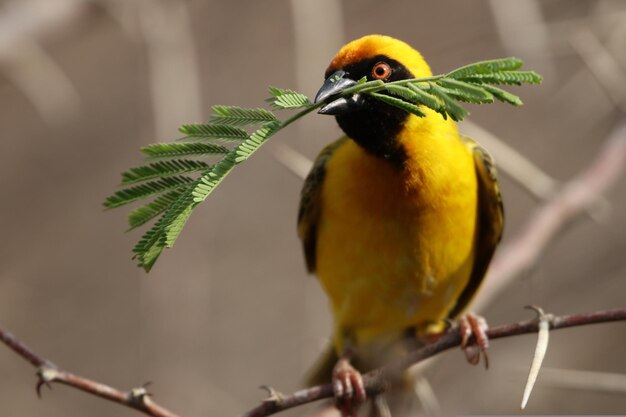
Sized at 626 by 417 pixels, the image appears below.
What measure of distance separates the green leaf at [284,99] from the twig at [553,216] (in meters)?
2.18

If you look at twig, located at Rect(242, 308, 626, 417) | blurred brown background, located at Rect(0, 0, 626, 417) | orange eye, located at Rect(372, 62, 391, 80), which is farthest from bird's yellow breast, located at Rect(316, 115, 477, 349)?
blurred brown background, located at Rect(0, 0, 626, 417)

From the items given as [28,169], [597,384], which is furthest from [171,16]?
[28,169]

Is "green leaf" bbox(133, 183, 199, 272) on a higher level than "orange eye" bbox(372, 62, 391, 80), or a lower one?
lower

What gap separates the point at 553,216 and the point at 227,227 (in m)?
4.24

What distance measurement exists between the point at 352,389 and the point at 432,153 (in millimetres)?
1007

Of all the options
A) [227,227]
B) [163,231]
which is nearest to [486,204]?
[163,231]

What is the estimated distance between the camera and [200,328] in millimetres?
7340

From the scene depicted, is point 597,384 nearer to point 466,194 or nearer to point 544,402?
point 466,194

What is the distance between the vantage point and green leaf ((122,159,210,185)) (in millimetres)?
2121

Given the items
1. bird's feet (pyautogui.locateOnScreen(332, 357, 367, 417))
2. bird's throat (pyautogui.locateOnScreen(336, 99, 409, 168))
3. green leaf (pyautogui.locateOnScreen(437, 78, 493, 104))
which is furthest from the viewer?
bird's feet (pyautogui.locateOnScreen(332, 357, 367, 417))

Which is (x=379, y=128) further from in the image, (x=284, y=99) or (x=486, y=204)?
(x=284, y=99)

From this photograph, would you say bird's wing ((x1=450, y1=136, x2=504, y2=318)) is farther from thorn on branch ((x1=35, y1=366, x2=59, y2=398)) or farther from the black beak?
thorn on branch ((x1=35, y1=366, x2=59, y2=398))

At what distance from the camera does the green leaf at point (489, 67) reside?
2.10 meters

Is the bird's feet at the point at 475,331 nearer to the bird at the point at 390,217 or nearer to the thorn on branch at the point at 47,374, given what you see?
the bird at the point at 390,217
